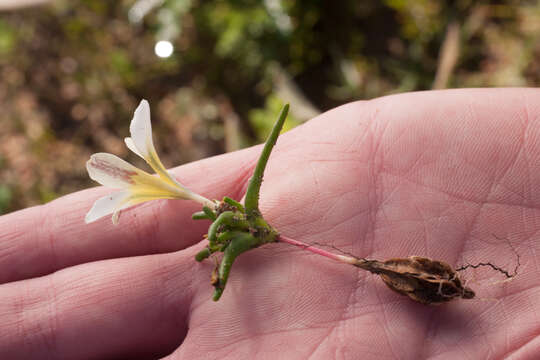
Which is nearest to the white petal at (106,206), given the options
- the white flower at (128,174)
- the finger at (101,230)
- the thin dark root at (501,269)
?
the white flower at (128,174)

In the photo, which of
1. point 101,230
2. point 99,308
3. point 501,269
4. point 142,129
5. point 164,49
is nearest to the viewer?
point 142,129

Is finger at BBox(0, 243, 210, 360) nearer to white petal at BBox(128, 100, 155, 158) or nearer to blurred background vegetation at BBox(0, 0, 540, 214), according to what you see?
white petal at BBox(128, 100, 155, 158)

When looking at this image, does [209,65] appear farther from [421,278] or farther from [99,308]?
[421,278]

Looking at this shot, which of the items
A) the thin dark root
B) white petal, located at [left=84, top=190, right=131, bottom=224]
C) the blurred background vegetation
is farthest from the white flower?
the blurred background vegetation

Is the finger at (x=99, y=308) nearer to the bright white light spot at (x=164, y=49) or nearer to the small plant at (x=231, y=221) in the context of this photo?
the small plant at (x=231, y=221)

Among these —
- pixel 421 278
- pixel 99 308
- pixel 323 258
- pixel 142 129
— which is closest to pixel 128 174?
pixel 142 129

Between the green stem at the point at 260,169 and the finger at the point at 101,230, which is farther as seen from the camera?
the finger at the point at 101,230
